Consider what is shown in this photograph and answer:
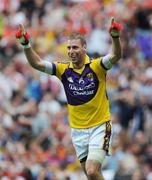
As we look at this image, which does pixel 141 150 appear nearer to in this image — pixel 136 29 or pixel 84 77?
pixel 136 29

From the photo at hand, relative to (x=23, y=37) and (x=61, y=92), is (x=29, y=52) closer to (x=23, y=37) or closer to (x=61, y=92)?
(x=23, y=37)

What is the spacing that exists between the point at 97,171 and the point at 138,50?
9.96 m

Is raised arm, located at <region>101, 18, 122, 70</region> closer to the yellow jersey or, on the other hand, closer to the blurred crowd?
the yellow jersey

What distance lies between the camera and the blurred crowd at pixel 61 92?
1964 centimetres

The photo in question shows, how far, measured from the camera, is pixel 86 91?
13734 mm

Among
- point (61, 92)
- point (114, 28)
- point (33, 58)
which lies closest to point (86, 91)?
point (33, 58)

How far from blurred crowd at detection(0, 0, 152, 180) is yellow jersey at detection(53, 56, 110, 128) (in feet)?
8.94

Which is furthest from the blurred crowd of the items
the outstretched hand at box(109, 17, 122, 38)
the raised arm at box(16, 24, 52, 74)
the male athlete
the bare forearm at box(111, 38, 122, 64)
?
the outstretched hand at box(109, 17, 122, 38)

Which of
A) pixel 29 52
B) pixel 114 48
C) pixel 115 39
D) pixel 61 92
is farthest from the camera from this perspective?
pixel 61 92

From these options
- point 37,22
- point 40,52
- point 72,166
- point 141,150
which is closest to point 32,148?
point 72,166

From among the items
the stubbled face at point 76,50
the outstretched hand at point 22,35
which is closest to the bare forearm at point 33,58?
the outstretched hand at point 22,35

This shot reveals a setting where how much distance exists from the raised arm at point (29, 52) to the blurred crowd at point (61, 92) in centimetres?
295

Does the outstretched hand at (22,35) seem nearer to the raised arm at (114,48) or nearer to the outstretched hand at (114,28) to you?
the raised arm at (114,48)

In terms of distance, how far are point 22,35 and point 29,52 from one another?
288 mm
